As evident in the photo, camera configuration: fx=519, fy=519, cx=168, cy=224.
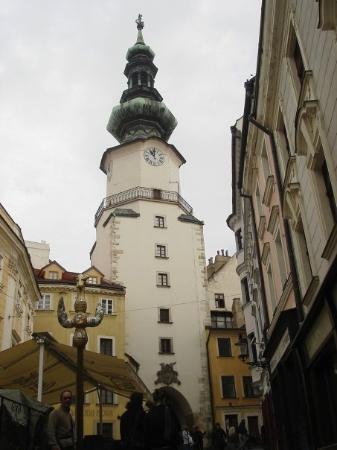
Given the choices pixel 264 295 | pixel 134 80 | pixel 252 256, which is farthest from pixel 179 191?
pixel 264 295

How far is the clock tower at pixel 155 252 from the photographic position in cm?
3625

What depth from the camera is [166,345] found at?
121 feet

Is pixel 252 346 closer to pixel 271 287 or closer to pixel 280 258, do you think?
pixel 271 287

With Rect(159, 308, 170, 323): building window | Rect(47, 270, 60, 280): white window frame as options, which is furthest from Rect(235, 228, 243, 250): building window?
Rect(47, 270, 60, 280): white window frame

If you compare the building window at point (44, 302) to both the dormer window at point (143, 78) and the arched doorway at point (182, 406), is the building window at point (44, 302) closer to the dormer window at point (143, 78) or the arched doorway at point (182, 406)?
the arched doorway at point (182, 406)

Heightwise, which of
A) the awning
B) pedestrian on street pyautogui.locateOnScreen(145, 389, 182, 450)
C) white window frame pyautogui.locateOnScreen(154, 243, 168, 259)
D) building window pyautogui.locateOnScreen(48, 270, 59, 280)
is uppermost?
white window frame pyautogui.locateOnScreen(154, 243, 168, 259)

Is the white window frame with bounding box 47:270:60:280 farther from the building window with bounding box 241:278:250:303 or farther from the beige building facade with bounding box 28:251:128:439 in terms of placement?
the building window with bounding box 241:278:250:303

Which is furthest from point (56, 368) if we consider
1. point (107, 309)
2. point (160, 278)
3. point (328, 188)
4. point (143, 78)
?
point (143, 78)

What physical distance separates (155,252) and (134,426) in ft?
108

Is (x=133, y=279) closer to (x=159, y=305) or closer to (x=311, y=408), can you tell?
(x=159, y=305)

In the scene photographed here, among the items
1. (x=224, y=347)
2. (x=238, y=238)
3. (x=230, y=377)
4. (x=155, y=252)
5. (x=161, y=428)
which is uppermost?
(x=155, y=252)

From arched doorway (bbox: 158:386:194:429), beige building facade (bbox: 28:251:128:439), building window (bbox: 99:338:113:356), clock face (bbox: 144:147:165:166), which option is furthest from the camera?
clock face (bbox: 144:147:165:166)

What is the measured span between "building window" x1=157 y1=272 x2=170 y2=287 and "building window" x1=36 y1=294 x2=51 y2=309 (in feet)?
28.3

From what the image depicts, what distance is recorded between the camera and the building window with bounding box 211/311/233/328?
4088 cm
